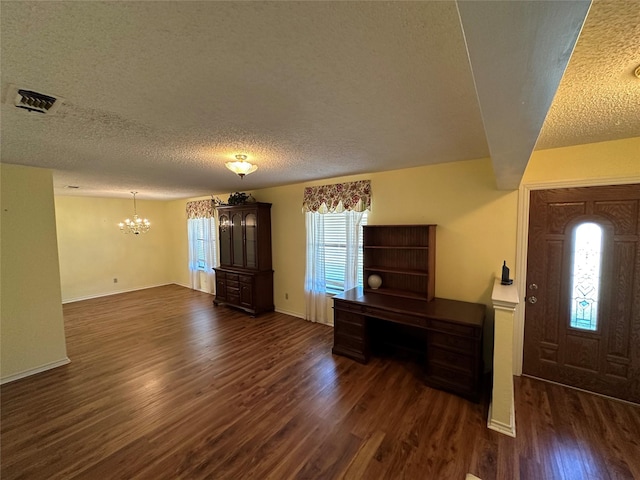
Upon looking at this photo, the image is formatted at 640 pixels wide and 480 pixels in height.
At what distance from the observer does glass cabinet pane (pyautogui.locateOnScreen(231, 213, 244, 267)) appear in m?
5.02

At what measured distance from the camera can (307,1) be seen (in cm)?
86

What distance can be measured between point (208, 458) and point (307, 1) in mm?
2649

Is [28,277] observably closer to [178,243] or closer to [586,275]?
[178,243]

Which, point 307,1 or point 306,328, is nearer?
point 307,1

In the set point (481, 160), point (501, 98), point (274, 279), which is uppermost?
point (481, 160)

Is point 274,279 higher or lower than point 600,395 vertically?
higher

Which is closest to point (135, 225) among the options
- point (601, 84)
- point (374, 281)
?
point (374, 281)

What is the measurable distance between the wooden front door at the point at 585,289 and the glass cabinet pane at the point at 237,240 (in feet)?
14.6

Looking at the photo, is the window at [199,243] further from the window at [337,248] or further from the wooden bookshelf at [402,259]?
the wooden bookshelf at [402,259]

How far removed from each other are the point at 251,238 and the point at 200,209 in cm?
223

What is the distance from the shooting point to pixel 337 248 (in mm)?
4074

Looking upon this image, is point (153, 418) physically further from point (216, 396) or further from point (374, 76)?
point (374, 76)

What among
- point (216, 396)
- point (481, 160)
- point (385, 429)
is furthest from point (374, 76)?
point (216, 396)

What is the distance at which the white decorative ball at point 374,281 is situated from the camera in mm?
3432
